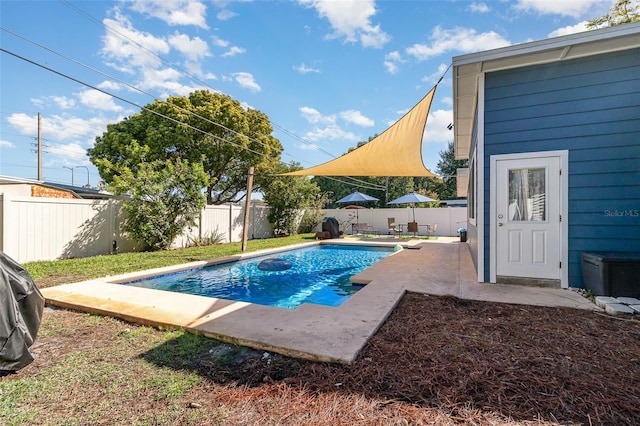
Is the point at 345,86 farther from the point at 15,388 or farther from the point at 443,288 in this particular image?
the point at 15,388

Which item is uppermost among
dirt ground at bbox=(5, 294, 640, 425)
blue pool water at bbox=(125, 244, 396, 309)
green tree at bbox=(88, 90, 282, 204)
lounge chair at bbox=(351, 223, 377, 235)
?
green tree at bbox=(88, 90, 282, 204)

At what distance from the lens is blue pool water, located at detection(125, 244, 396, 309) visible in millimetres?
5309

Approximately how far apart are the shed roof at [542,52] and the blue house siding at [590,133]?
17 cm

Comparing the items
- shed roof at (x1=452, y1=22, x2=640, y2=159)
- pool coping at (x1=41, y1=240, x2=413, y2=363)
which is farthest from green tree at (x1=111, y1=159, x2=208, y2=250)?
shed roof at (x1=452, y1=22, x2=640, y2=159)

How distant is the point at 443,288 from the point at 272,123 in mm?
14679

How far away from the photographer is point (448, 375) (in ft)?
6.95

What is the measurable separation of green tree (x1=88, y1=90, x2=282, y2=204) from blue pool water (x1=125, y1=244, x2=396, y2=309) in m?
7.76

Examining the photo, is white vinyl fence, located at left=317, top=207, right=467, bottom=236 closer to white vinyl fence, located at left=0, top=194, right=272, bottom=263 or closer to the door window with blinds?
white vinyl fence, located at left=0, top=194, right=272, bottom=263

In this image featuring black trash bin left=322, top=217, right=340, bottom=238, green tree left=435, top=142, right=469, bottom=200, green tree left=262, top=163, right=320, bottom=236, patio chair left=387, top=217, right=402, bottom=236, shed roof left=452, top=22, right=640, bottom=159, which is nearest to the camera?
shed roof left=452, top=22, right=640, bottom=159

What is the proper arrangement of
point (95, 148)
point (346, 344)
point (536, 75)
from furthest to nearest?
point (95, 148), point (536, 75), point (346, 344)

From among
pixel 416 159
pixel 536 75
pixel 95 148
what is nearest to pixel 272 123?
pixel 95 148

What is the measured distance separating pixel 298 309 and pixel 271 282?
291cm

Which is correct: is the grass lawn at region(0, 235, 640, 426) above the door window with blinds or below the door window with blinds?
below

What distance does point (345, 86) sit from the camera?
12.9 metres
